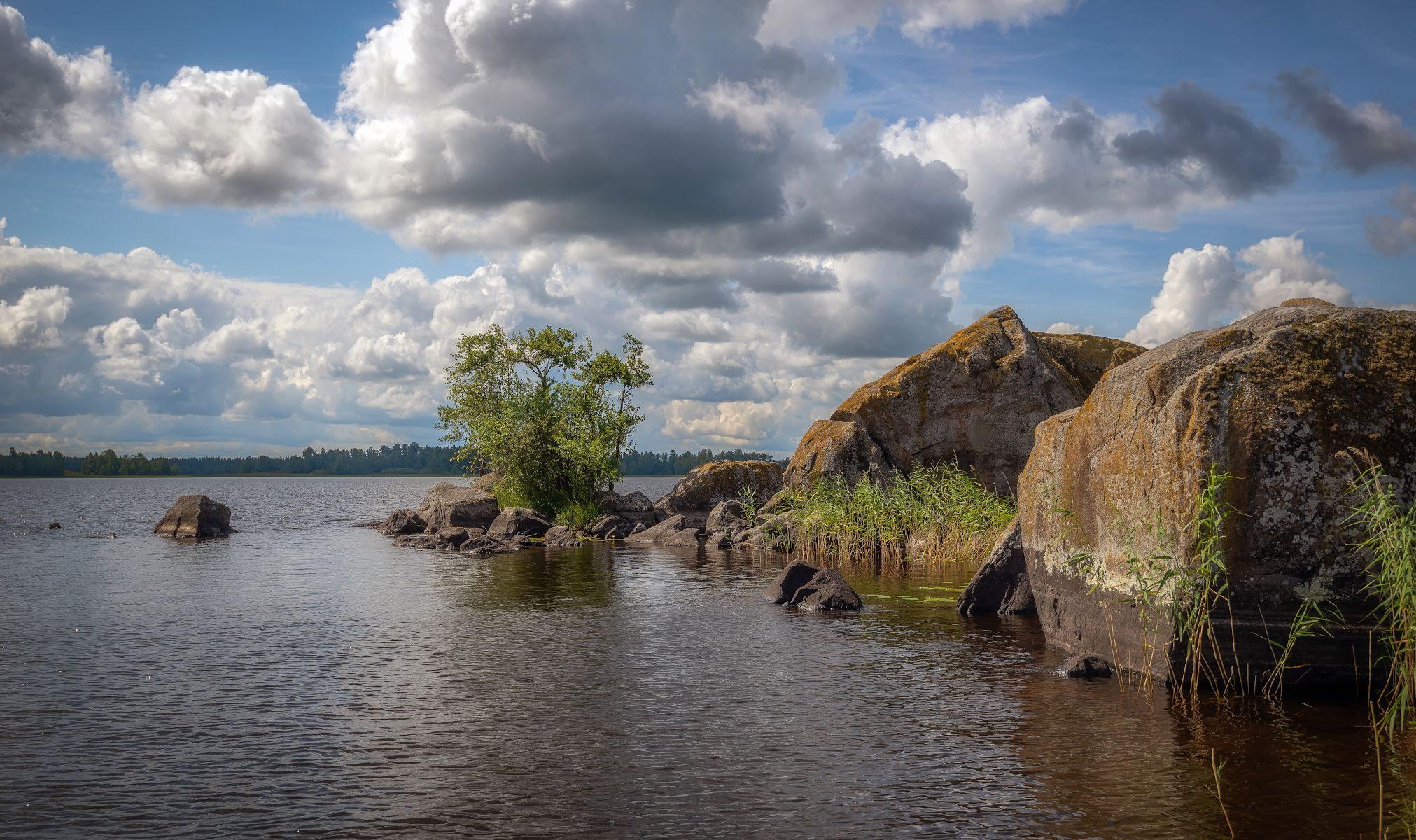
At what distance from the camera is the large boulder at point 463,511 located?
53.9 metres

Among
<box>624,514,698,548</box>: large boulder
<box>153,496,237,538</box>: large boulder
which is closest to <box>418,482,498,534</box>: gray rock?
<box>624,514,698,548</box>: large boulder

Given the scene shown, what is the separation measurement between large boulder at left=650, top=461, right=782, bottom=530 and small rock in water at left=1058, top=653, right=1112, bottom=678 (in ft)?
119

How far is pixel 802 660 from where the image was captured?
16.5 meters

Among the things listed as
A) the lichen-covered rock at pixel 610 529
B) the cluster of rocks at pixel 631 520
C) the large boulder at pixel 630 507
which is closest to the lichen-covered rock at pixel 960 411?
the cluster of rocks at pixel 631 520

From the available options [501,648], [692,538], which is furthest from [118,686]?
[692,538]

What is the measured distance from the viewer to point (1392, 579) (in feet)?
38.4

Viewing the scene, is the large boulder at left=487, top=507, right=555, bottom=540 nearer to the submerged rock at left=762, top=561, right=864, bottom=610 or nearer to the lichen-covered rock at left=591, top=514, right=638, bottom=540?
the lichen-covered rock at left=591, top=514, right=638, bottom=540

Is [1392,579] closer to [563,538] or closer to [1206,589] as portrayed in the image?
[1206,589]

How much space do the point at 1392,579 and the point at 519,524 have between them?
4078 cm

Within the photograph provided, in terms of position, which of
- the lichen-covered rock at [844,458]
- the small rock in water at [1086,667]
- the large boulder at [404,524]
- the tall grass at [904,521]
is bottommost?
the large boulder at [404,524]

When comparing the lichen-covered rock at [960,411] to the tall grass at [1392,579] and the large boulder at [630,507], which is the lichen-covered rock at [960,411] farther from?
the tall grass at [1392,579]

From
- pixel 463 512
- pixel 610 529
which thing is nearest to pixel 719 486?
pixel 610 529

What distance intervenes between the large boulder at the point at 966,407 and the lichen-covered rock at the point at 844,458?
0.04m

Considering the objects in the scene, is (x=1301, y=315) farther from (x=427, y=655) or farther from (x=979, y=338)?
(x=979, y=338)
